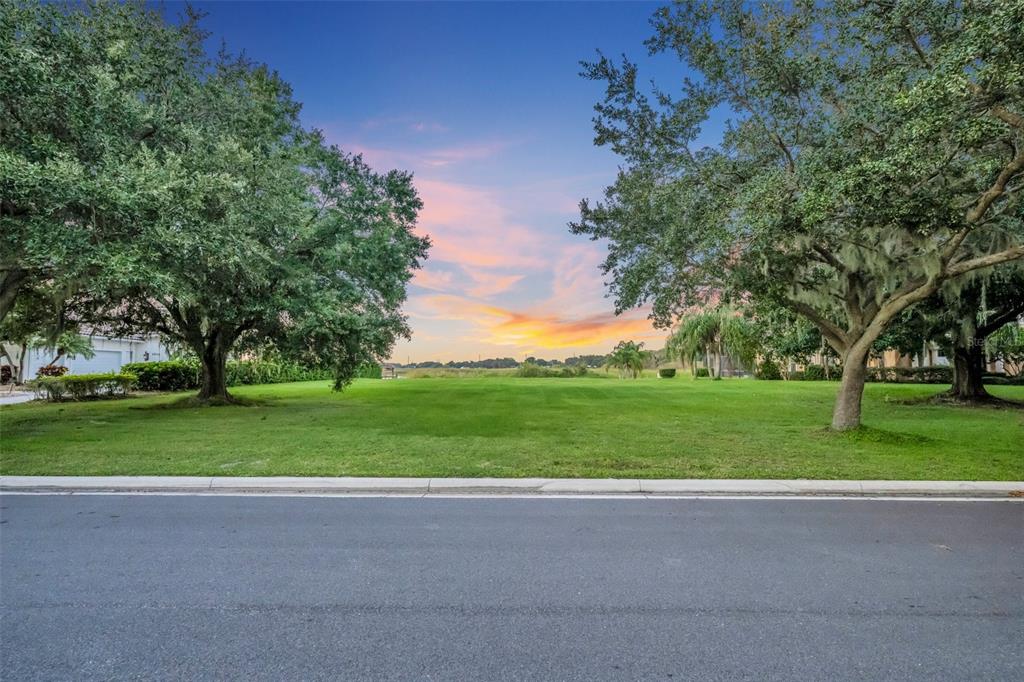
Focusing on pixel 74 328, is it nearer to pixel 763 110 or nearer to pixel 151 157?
pixel 151 157

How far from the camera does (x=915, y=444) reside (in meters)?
11.0

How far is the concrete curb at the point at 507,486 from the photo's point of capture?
7.43 m

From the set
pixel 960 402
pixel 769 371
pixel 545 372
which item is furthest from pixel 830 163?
pixel 545 372

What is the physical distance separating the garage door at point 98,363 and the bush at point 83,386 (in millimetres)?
14474

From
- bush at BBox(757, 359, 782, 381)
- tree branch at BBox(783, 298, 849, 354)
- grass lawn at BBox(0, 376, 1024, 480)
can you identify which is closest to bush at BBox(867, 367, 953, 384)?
bush at BBox(757, 359, 782, 381)

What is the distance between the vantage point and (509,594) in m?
4.06

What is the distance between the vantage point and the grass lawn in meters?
8.59

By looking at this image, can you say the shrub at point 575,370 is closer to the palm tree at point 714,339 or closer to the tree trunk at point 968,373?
the palm tree at point 714,339

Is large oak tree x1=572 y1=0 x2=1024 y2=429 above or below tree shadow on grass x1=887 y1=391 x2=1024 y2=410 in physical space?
above

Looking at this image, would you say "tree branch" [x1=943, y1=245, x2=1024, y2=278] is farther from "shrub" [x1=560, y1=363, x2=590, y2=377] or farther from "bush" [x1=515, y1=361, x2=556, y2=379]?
"shrub" [x1=560, y1=363, x2=590, y2=377]

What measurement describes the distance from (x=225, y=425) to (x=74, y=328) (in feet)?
34.9

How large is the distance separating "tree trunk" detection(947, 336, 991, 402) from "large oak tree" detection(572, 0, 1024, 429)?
334 inches

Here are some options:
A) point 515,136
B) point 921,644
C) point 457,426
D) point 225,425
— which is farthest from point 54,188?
point 921,644

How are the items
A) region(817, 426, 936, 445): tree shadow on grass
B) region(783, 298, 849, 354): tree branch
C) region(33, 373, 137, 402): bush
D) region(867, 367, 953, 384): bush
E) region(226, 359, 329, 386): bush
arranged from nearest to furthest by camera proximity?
region(817, 426, 936, 445): tree shadow on grass → region(783, 298, 849, 354): tree branch → region(33, 373, 137, 402): bush → region(226, 359, 329, 386): bush → region(867, 367, 953, 384): bush
